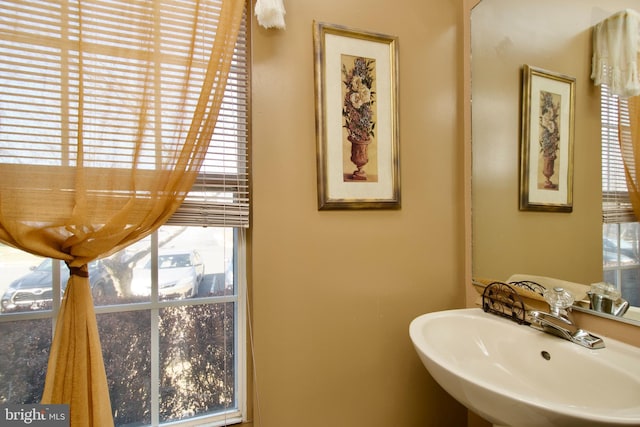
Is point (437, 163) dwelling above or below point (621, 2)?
below

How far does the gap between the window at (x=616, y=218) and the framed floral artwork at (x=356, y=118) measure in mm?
653

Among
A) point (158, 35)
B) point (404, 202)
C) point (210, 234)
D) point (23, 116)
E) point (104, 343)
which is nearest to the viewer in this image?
point (23, 116)

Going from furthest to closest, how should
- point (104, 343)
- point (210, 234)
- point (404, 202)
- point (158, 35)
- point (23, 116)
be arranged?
1. point (404, 202)
2. point (210, 234)
3. point (104, 343)
4. point (158, 35)
5. point (23, 116)

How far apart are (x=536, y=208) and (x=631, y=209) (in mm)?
291

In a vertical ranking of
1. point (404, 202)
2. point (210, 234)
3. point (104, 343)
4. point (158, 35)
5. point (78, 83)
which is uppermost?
point (158, 35)

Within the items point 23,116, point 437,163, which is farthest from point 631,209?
point 23,116

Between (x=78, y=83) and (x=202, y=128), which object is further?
(x=202, y=128)

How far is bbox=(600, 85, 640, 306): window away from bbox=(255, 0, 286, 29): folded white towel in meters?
1.07

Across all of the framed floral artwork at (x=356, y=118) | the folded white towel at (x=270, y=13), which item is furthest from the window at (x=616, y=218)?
the folded white towel at (x=270, y=13)

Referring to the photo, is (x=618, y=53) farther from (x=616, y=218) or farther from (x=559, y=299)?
(x=559, y=299)

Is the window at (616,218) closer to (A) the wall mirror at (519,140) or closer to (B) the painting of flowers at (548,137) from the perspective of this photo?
(A) the wall mirror at (519,140)

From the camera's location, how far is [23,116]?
0.84 m

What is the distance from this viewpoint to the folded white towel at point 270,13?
3.39 feet

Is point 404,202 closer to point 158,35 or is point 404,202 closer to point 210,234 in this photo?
point 210,234
